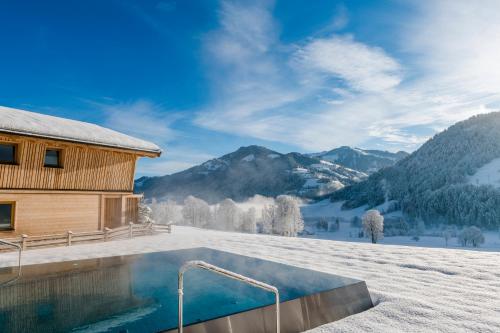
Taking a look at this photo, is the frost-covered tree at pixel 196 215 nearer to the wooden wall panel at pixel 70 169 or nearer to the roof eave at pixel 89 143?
the wooden wall panel at pixel 70 169

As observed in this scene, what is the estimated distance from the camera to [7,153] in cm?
1306

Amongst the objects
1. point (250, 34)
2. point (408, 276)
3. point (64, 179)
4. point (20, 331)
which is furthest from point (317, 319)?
point (250, 34)

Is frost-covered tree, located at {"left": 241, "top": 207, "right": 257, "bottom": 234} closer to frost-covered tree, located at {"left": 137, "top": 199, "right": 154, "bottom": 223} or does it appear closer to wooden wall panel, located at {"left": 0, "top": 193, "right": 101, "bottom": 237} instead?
frost-covered tree, located at {"left": 137, "top": 199, "right": 154, "bottom": 223}

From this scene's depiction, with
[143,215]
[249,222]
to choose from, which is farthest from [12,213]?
[249,222]

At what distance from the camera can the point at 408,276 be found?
8.46m

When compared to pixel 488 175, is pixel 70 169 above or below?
below

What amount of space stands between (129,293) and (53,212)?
9.49 meters

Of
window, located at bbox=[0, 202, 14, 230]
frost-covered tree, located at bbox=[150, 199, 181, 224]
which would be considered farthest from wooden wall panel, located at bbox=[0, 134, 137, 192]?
frost-covered tree, located at bbox=[150, 199, 181, 224]

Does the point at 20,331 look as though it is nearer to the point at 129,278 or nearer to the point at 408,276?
the point at 129,278

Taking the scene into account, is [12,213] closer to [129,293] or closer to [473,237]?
[129,293]

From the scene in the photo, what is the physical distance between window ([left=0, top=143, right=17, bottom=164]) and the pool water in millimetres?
6194

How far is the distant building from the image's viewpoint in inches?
509

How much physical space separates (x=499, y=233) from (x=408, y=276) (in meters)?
102

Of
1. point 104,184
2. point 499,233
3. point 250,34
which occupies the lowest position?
point 499,233
